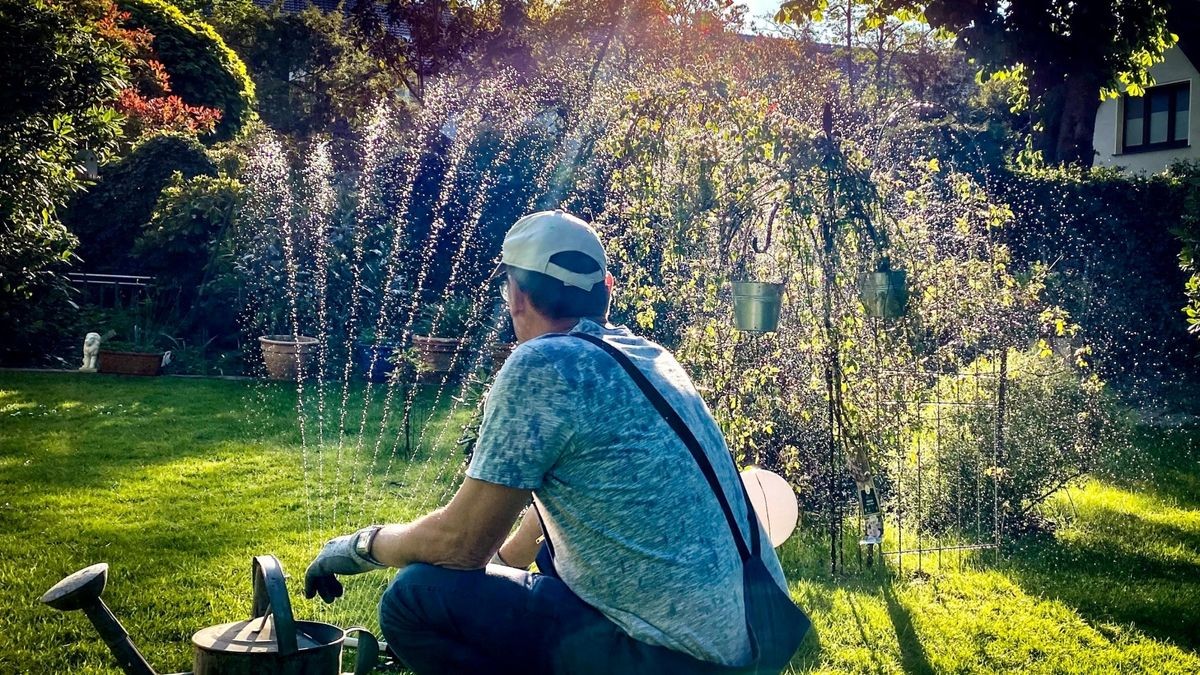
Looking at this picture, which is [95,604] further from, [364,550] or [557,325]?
[557,325]

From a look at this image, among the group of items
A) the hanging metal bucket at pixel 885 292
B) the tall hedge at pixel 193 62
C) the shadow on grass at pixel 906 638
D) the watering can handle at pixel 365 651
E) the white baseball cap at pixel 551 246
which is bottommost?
the shadow on grass at pixel 906 638

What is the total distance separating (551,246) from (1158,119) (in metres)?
→ 23.3

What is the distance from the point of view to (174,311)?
1305 centimetres

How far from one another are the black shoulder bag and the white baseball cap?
0.19 metres

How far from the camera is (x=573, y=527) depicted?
99.8 inches

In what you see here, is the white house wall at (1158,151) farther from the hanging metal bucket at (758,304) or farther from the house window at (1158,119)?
the hanging metal bucket at (758,304)

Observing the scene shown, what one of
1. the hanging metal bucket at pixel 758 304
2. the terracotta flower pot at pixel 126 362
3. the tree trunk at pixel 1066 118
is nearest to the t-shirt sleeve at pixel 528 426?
the hanging metal bucket at pixel 758 304

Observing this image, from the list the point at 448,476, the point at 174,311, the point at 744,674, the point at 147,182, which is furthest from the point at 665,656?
the point at 147,182

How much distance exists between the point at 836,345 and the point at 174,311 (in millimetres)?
10256

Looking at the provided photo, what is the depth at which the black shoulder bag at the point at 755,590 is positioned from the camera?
2488 mm

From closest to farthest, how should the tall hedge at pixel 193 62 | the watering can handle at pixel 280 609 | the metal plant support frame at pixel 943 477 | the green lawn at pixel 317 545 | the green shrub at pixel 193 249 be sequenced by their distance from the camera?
the watering can handle at pixel 280 609
the green lawn at pixel 317 545
the metal plant support frame at pixel 943 477
the green shrub at pixel 193 249
the tall hedge at pixel 193 62

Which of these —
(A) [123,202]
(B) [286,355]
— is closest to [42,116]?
(B) [286,355]

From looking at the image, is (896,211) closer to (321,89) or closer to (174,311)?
(174,311)

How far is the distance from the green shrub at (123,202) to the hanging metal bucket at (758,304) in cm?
1169
